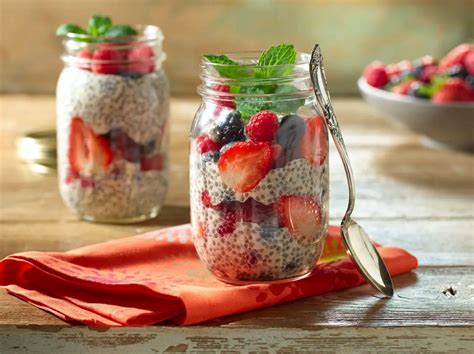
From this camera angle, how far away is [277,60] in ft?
3.05

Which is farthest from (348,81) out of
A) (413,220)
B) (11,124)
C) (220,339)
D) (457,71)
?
(220,339)

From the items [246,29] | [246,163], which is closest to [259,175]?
[246,163]

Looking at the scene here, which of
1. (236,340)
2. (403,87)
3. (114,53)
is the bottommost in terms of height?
(236,340)

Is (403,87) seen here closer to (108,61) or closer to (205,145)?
(108,61)

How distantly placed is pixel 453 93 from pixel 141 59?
24.1 inches

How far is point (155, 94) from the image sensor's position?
1.18m

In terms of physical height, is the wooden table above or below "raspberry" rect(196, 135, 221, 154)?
below

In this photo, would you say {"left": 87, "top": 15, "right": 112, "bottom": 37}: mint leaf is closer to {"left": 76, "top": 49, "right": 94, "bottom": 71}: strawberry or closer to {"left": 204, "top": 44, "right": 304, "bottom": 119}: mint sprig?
{"left": 76, "top": 49, "right": 94, "bottom": 71}: strawberry

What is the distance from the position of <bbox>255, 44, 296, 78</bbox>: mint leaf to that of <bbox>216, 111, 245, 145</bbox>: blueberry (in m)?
0.05

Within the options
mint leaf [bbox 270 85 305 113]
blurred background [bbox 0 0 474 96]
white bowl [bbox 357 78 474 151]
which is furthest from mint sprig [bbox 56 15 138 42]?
blurred background [bbox 0 0 474 96]

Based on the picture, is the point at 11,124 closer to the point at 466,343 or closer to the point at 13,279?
the point at 13,279

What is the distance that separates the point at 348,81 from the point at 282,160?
1.29 m

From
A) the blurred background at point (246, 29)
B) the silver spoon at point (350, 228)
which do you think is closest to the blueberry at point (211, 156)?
the silver spoon at point (350, 228)

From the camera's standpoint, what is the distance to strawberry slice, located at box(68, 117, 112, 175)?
45.8 inches
